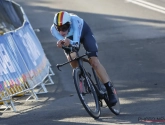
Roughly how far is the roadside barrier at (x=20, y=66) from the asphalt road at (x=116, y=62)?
0.26 m

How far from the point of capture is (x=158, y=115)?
848cm

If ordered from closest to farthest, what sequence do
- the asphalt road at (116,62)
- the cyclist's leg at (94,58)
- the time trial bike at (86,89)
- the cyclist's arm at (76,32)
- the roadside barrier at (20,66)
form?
the time trial bike at (86,89) < the cyclist's arm at (76,32) < the cyclist's leg at (94,58) < the asphalt road at (116,62) < the roadside barrier at (20,66)

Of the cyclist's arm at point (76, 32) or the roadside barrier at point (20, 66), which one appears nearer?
the cyclist's arm at point (76, 32)

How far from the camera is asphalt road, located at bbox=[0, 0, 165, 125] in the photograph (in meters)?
9.16

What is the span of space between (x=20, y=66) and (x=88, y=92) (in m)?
3.68

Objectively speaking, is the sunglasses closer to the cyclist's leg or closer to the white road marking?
the cyclist's leg

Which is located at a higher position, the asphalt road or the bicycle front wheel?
the bicycle front wheel

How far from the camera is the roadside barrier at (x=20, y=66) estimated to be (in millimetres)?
11281

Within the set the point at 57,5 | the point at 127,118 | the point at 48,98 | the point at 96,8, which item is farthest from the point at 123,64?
the point at 57,5

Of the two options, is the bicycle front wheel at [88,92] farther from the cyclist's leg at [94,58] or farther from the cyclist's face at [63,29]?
the cyclist's face at [63,29]

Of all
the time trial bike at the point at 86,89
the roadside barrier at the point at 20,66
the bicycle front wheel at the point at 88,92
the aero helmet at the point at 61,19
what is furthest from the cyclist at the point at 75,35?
the roadside barrier at the point at 20,66

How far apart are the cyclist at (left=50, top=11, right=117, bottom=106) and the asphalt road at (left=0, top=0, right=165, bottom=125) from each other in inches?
24.3

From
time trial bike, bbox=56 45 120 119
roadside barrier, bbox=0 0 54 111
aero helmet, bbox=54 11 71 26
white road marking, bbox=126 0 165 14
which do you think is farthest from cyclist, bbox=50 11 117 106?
white road marking, bbox=126 0 165 14

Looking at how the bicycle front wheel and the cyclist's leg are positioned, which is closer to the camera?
the bicycle front wheel
